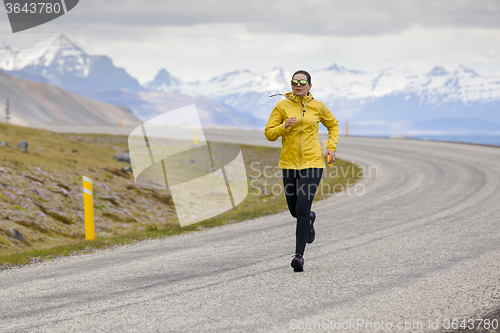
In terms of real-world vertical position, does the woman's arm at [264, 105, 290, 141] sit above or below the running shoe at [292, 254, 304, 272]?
above

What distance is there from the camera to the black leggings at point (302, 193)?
616 cm

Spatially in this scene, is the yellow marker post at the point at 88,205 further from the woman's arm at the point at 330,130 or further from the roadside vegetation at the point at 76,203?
the woman's arm at the point at 330,130

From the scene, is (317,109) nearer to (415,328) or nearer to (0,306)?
(415,328)

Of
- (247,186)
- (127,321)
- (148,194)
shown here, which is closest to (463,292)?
(127,321)

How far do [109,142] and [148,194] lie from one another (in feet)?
57.4

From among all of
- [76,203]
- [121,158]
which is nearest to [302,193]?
[76,203]

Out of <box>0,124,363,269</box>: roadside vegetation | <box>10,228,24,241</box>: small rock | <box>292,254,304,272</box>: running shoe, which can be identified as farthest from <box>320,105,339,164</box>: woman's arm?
<box>10,228,24,241</box>: small rock

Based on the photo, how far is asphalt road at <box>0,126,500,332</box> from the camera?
15.3 feet

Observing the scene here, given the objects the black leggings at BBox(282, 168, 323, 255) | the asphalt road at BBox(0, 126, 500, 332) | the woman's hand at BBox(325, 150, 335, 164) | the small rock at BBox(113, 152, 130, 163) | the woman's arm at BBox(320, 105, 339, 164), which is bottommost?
the asphalt road at BBox(0, 126, 500, 332)

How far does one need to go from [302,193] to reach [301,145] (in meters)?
0.58

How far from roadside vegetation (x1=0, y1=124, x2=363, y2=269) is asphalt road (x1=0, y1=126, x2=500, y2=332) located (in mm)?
902

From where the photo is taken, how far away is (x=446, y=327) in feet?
14.2

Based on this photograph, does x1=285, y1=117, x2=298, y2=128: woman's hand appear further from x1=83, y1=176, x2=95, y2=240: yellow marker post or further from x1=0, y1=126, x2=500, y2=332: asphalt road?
x1=83, y1=176, x2=95, y2=240: yellow marker post

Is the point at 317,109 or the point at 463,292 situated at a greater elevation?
the point at 317,109
